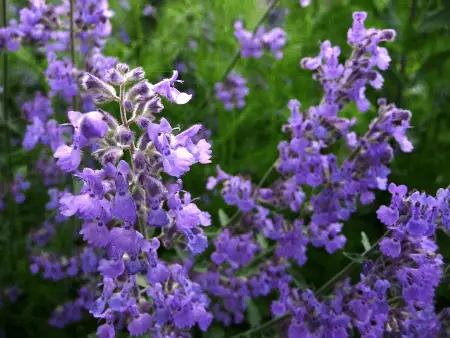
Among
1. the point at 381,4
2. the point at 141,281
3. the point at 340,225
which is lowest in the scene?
the point at 141,281

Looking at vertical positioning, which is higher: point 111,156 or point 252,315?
point 111,156

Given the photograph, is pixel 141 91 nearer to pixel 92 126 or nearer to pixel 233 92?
pixel 92 126

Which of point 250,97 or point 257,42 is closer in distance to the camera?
point 257,42

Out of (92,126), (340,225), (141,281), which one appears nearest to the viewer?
(92,126)

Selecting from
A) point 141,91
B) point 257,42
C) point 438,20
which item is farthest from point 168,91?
point 257,42

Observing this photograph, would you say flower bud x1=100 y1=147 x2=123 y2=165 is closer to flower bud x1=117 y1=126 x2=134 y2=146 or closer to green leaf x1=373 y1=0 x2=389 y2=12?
flower bud x1=117 y1=126 x2=134 y2=146

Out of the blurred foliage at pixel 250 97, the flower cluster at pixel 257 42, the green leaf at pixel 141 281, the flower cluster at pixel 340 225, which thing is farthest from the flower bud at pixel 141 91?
the flower cluster at pixel 257 42

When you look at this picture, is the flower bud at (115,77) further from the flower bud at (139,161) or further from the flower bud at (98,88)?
the flower bud at (139,161)

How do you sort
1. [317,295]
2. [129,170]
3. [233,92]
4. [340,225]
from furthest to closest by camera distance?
[233,92], [340,225], [317,295], [129,170]
